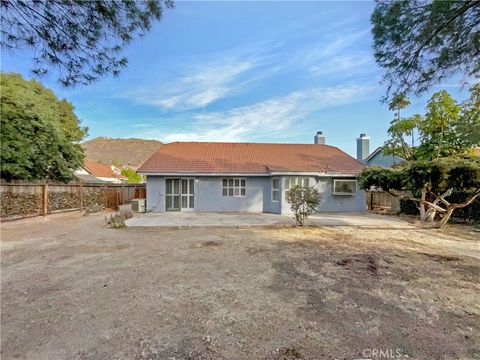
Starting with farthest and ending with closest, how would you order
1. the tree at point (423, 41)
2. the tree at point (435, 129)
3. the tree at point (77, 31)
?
the tree at point (435, 129) → the tree at point (423, 41) → the tree at point (77, 31)

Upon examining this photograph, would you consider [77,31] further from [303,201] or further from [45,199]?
[45,199]

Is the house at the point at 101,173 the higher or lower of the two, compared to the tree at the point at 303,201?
higher

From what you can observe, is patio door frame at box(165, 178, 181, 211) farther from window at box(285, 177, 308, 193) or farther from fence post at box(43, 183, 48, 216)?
window at box(285, 177, 308, 193)

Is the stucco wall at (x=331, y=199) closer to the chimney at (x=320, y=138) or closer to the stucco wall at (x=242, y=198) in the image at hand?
the stucco wall at (x=242, y=198)

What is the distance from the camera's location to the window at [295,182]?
1389cm

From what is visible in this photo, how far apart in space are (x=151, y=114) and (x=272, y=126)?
11.0m

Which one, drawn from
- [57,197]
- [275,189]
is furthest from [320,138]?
[57,197]

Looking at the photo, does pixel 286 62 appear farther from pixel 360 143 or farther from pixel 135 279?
pixel 360 143

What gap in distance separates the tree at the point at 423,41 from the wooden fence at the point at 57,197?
1464cm

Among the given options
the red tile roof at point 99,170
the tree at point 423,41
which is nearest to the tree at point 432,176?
the tree at point 423,41

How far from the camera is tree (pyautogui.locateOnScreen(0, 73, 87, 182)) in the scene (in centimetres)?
1380

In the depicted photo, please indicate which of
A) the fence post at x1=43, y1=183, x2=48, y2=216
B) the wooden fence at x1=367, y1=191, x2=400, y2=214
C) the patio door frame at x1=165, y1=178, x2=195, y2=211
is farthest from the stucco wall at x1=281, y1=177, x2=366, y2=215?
the fence post at x1=43, y1=183, x2=48, y2=216

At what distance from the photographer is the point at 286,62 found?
10531 millimetres

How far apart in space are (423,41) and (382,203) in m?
13.8
